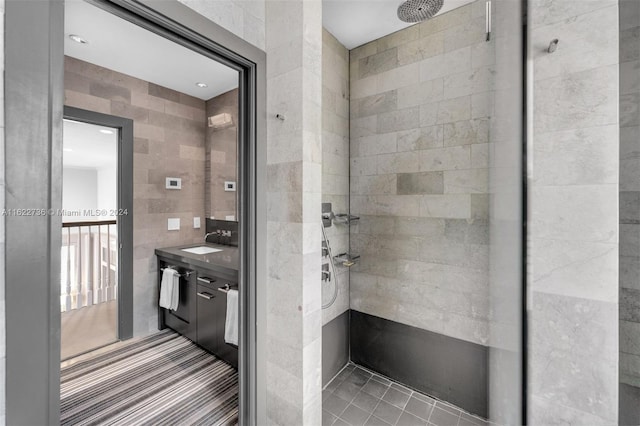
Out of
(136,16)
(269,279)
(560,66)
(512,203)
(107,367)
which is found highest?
(136,16)

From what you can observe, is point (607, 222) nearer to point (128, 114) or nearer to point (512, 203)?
point (512, 203)

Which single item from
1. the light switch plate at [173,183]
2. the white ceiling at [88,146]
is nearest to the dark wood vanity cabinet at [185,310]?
the light switch plate at [173,183]

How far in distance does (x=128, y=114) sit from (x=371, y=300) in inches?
108

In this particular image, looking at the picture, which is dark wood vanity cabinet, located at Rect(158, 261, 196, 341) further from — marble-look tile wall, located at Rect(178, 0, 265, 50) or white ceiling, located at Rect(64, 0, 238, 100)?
marble-look tile wall, located at Rect(178, 0, 265, 50)

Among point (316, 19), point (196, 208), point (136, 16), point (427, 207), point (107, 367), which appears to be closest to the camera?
point (136, 16)

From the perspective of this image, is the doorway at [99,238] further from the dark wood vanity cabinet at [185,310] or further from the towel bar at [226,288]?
the towel bar at [226,288]

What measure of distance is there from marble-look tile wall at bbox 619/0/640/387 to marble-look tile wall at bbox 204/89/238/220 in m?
2.07

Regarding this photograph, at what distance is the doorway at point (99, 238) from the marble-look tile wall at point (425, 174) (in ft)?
6.86

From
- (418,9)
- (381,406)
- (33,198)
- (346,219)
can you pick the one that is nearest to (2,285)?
(33,198)

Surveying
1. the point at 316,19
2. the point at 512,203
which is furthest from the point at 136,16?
the point at 512,203

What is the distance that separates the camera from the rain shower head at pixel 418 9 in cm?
164

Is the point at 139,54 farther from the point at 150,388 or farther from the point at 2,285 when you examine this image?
the point at 150,388

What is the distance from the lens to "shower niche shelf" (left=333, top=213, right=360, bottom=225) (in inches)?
81.4

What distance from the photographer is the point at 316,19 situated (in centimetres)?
139
